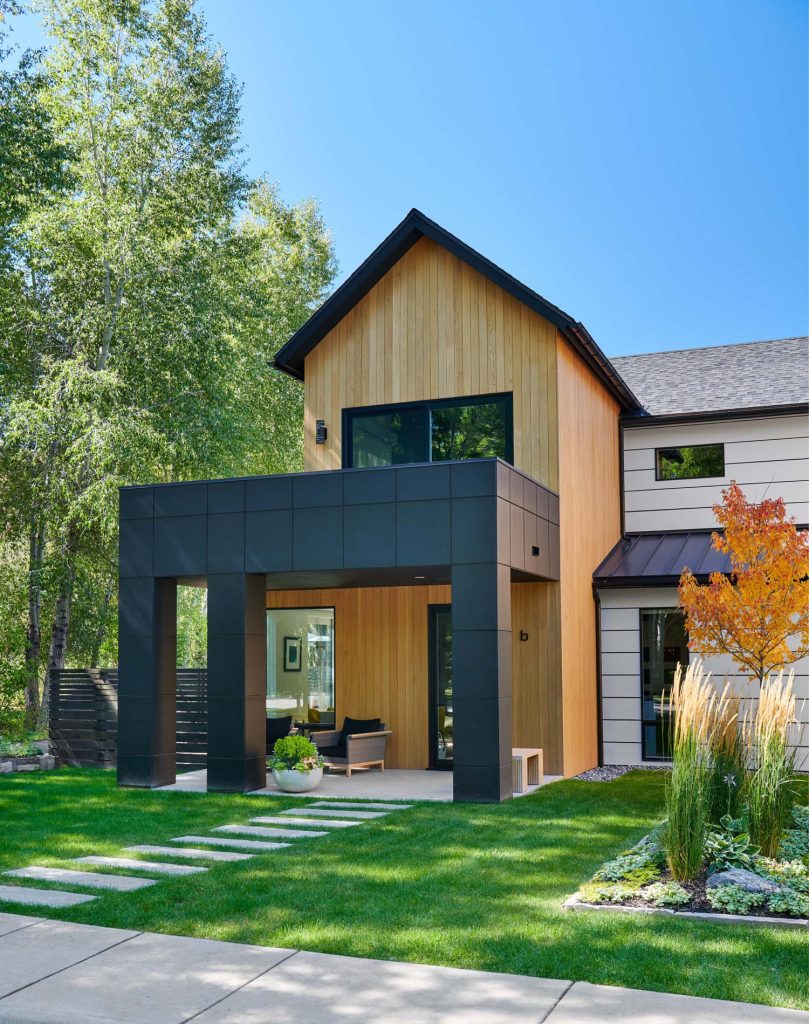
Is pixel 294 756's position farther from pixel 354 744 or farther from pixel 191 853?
pixel 191 853

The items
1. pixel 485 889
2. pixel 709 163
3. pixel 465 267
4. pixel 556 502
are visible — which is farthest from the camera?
pixel 709 163

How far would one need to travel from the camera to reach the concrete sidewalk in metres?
4.75

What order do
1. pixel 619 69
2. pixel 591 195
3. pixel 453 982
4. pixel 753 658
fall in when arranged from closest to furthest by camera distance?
pixel 453 982, pixel 753 658, pixel 619 69, pixel 591 195

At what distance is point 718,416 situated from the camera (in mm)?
16156

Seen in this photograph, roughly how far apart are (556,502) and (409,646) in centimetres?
299

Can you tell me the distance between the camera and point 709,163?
124 feet

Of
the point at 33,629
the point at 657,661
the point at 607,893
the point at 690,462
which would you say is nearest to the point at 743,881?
the point at 607,893

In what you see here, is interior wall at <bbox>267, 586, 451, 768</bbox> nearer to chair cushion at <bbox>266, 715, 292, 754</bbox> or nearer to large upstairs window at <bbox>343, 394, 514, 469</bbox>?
chair cushion at <bbox>266, 715, 292, 754</bbox>

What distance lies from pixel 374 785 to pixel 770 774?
6370mm

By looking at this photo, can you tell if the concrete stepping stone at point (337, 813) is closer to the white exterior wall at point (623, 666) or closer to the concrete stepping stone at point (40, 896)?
the concrete stepping stone at point (40, 896)

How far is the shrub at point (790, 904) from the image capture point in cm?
628

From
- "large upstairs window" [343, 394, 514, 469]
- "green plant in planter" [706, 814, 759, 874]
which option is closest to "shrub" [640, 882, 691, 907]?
"green plant in planter" [706, 814, 759, 874]

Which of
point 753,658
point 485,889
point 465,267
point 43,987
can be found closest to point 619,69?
point 465,267

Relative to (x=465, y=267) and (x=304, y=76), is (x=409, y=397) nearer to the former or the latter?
(x=465, y=267)
